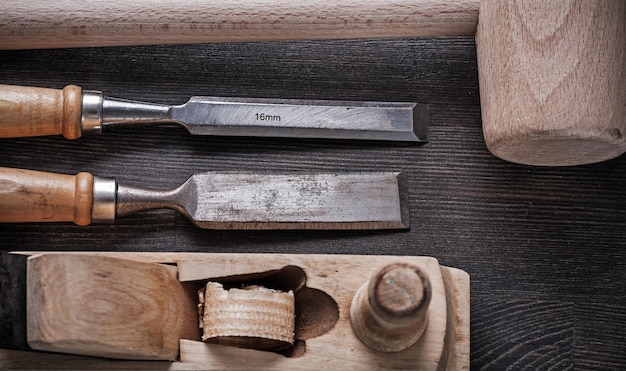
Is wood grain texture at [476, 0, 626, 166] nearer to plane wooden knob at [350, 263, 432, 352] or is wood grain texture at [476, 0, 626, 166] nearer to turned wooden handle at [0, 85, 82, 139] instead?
plane wooden knob at [350, 263, 432, 352]

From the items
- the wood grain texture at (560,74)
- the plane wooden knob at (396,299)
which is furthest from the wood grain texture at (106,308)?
the wood grain texture at (560,74)

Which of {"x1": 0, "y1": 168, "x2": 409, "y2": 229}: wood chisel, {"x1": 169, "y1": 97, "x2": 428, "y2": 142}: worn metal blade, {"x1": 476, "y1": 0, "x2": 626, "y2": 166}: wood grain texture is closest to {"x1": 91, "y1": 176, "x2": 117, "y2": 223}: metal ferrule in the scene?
{"x1": 0, "y1": 168, "x2": 409, "y2": 229}: wood chisel

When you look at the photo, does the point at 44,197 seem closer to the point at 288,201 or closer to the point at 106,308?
the point at 106,308

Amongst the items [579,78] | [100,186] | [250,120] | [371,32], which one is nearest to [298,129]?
[250,120]

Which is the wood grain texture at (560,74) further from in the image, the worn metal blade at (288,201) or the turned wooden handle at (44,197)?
the turned wooden handle at (44,197)

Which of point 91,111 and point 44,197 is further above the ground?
point 91,111

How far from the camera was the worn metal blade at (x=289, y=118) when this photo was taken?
132cm

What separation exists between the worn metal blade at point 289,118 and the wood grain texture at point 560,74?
17 cm

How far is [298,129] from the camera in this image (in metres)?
1.33

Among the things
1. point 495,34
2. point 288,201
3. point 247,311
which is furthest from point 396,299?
point 495,34

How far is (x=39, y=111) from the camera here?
1.25m

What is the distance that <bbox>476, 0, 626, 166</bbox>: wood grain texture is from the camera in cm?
120

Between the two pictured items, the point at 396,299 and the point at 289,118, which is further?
the point at 289,118

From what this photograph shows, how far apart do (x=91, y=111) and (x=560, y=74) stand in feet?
2.09
